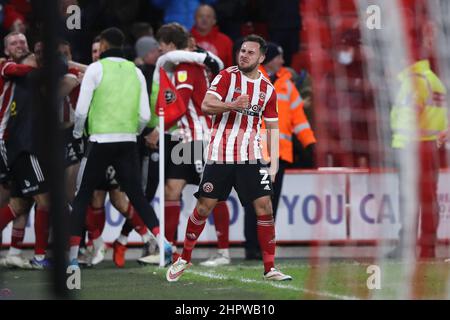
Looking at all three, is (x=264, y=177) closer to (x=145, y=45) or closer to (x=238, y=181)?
(x=238, y=181)

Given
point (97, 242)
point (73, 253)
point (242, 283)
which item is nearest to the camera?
point (242, 283)

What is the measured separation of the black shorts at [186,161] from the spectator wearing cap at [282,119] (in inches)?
43.3

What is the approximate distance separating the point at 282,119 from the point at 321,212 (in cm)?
132

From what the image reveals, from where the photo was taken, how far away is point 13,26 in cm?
1295

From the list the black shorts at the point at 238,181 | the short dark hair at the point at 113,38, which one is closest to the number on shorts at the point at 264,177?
the black shorts at the point at 238,181

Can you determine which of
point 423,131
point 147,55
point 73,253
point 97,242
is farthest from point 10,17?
point 423,131

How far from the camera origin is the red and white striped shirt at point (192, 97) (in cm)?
→ 1055

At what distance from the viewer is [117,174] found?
10156 mm

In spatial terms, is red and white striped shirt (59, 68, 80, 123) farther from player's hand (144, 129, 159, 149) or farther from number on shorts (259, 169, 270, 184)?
number on shorts (259, 169, 270, 184)

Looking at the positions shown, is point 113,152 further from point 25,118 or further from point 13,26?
point 13,26

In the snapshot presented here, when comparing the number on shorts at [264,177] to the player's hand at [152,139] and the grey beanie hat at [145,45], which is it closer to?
the player's hand at [152,139]

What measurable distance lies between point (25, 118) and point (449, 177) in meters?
4.61
